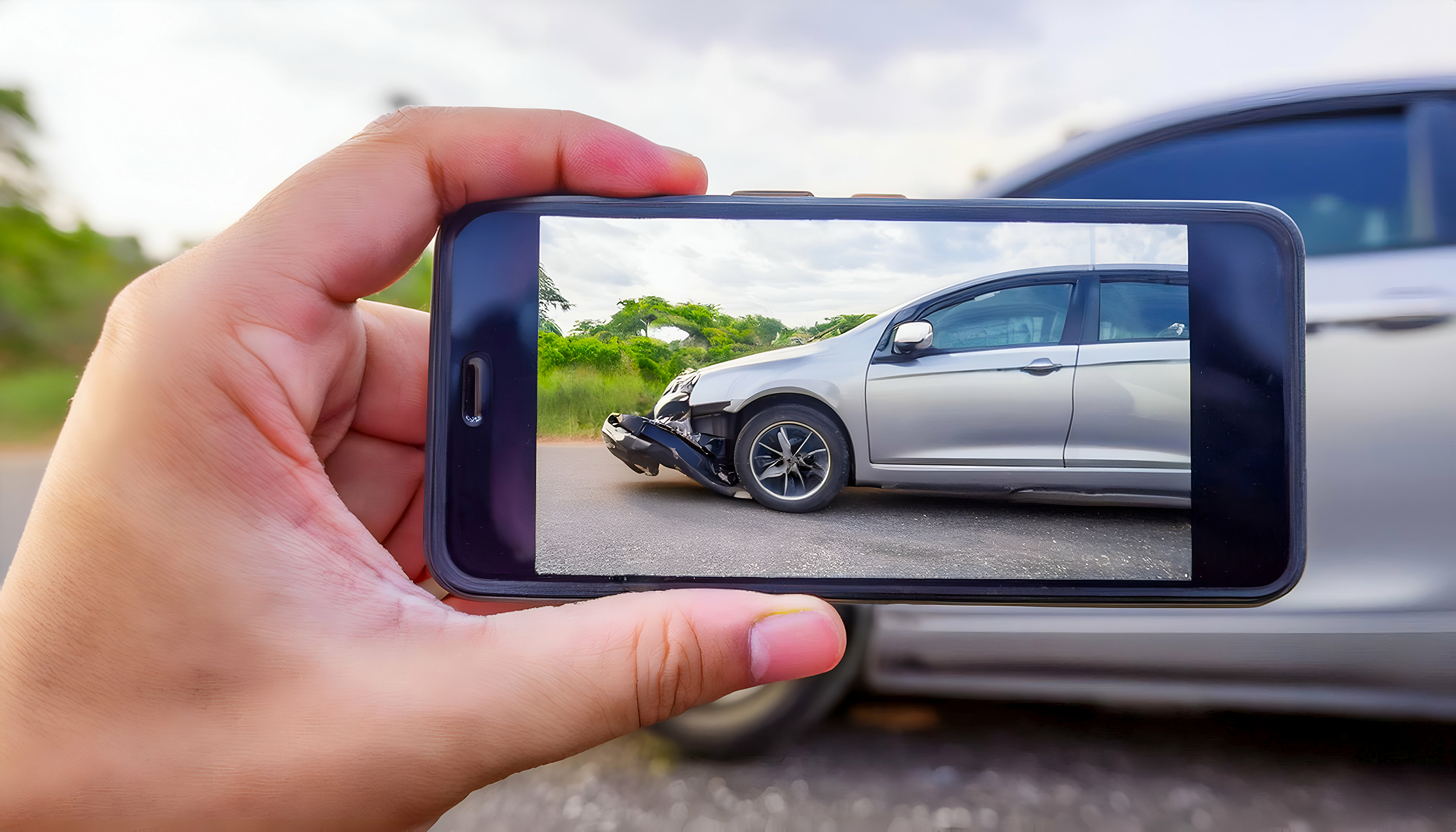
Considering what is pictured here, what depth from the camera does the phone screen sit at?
3.28ft

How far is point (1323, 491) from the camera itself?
1313 mm

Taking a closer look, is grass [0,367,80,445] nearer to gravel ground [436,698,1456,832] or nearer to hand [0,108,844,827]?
hand [0,108,844,827]

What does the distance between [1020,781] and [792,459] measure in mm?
1116

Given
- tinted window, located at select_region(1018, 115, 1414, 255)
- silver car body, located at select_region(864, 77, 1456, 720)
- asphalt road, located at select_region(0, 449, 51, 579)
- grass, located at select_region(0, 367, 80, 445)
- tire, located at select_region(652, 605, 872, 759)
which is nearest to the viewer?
silver car body, located at select_region(864, 77, 1456, 720)

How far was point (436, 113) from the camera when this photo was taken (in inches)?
44.5

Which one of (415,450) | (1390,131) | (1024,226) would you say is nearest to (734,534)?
(1024,226)

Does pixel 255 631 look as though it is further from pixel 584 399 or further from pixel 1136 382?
pixel 1136 382

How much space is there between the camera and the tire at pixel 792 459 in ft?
3.57

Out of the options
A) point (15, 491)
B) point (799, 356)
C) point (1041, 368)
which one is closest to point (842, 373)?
point (799, 356)

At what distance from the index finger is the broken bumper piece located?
0.41 m

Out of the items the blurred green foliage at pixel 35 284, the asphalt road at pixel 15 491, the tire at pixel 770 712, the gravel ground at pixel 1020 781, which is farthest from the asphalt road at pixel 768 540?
the blurred green foliage at pixel 35 284

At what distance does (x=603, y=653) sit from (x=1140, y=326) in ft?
3.36

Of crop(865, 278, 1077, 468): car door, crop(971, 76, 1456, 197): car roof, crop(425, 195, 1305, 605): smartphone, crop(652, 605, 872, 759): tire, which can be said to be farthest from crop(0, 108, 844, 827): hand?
crop(971, 76, 1456, 197): car roof

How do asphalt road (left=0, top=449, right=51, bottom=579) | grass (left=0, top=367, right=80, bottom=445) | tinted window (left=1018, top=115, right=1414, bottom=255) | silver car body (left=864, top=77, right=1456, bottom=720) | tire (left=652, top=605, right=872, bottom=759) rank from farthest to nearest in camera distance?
grass (left=0, top=367, right=80, bottom=445) → asphalt road (left=0, top=449, right=51, bottom=579) → tire (left=652, top=605, right=872, bottom=759) → tinted window (left=1018, top=115, right=1414, bottom=255) → silver car body (left=864, top=77, right=1456, bottom=720)
